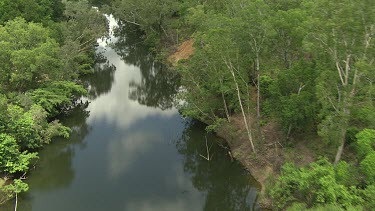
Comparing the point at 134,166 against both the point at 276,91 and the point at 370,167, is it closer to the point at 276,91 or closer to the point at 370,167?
the point at 276,91

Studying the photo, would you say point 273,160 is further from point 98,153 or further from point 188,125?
point 98,153

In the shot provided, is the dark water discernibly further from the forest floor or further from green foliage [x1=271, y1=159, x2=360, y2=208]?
green foliage [x1=271, y1=159, x2=360, y2=208]

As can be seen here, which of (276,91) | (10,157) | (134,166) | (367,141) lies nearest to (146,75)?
(134,166)

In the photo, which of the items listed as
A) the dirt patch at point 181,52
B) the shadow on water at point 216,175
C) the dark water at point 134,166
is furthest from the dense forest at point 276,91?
the dirt patch at point 181,52

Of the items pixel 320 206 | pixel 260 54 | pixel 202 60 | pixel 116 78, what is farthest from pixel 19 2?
pixel 320 206

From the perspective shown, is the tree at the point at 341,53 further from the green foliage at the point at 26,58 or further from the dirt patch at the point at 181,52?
the dirt patch at the point at 181,52

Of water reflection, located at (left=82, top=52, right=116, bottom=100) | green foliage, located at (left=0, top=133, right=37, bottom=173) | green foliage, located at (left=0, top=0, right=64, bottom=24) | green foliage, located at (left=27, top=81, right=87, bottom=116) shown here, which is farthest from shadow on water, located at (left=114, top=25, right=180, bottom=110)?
green foliage, located at (left=0, top=133, right=37, bottom=173)
